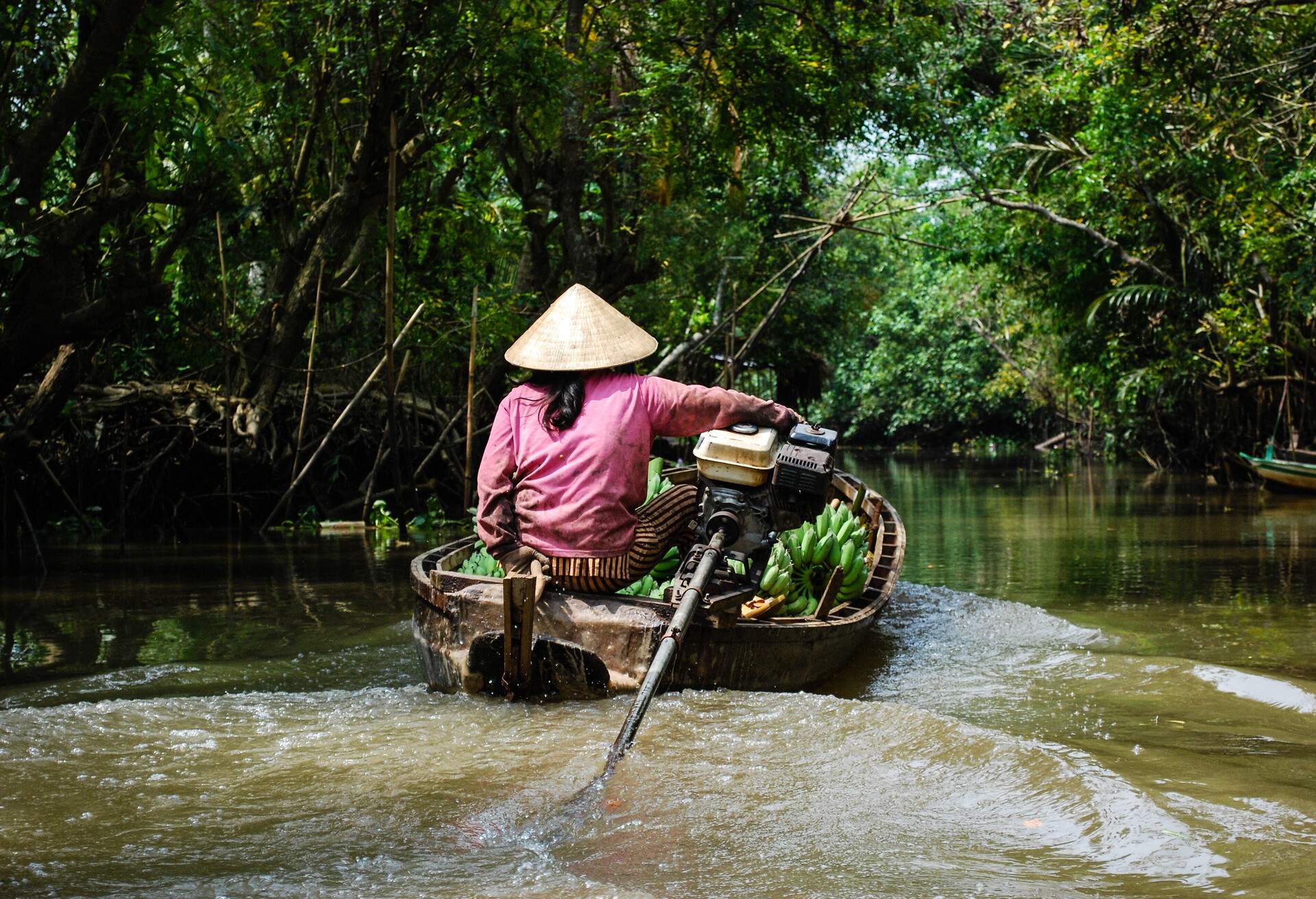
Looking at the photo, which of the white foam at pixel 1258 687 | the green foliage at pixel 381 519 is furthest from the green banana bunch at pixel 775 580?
the green foliage at pixel 381 519

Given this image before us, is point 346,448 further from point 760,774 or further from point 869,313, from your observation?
point 869,313

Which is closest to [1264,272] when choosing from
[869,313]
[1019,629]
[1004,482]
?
[1004,482]

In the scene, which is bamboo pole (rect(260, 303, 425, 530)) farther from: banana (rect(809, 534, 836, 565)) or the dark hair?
the dark hair

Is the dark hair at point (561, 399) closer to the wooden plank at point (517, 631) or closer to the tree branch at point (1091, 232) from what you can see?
the wooden plank at point (517, 631)

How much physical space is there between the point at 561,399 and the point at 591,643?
99 centimetres

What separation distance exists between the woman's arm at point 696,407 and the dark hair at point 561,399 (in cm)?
26

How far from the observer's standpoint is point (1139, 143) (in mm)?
17031

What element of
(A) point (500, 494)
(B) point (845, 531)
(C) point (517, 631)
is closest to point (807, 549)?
(B) point (845, 531)

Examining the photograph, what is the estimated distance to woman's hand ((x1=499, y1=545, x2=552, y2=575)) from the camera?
17.4 feet

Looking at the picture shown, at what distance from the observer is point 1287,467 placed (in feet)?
55.9

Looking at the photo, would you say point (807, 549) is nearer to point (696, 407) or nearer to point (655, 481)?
point (655, 481)

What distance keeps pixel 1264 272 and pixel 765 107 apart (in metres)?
7.25

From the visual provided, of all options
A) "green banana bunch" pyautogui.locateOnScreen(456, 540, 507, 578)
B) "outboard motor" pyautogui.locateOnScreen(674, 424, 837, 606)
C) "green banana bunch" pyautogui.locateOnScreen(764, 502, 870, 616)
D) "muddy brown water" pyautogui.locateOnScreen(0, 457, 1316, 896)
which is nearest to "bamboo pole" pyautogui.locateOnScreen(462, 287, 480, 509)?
"muddy brown water" pyautogui.locateOnScreen(0, 457, 1316, 896)

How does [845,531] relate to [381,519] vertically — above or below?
above
